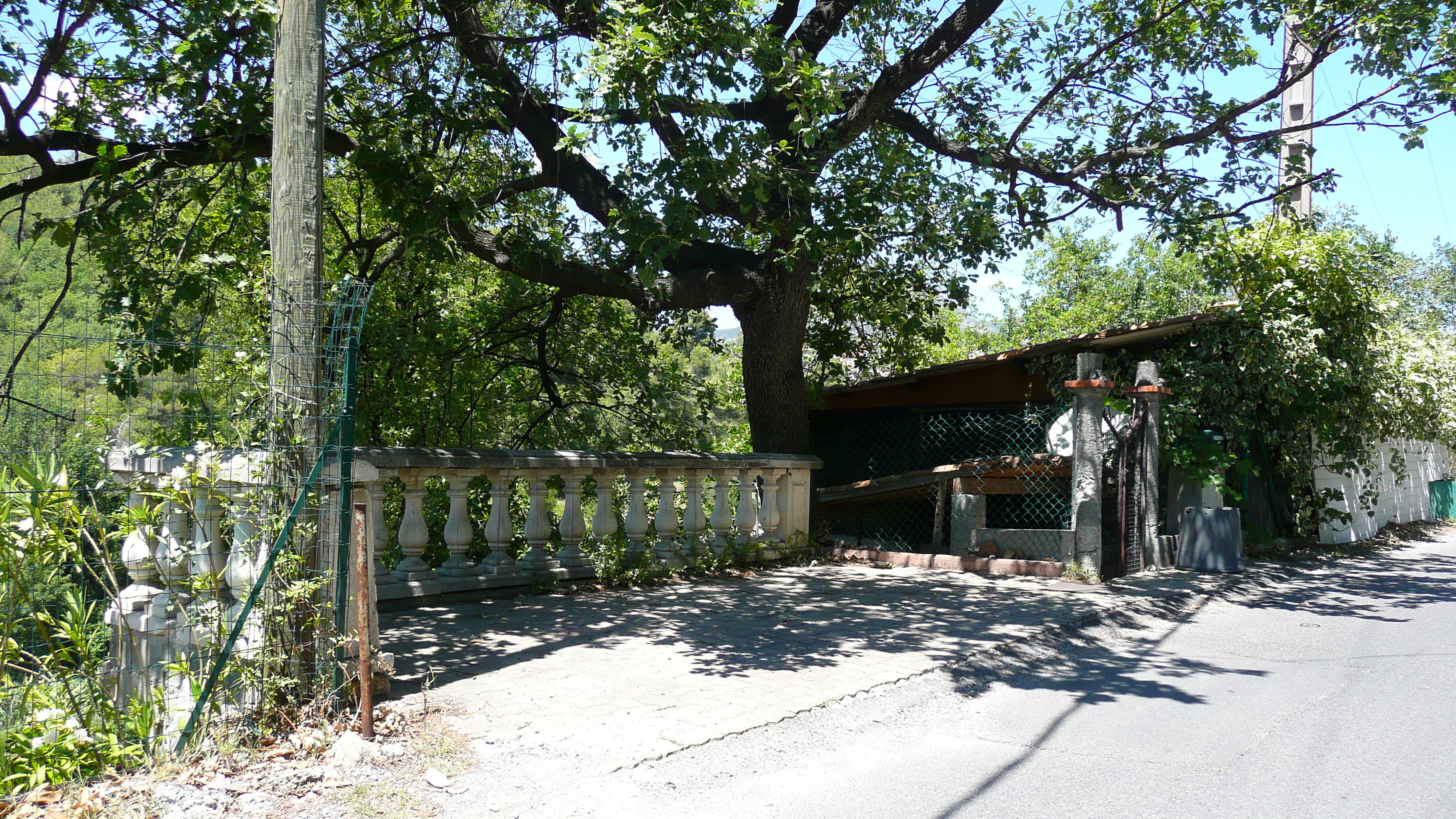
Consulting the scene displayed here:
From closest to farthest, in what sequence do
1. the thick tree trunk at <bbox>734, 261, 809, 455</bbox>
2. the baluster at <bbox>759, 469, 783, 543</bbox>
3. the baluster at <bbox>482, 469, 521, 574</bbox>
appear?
1. the baluster at <bbox>482, 469, 521, 574</bbox>
2. the baluster at <bbox>759, 469, 783, 543</bbox>
3. the thick tree trunk at <bbox>734, 261, 809, 455</bbox>

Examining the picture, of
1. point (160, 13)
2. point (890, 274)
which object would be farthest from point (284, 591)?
point (890, 274)

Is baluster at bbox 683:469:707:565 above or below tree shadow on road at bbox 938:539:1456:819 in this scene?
above

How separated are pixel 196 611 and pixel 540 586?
3864 mm

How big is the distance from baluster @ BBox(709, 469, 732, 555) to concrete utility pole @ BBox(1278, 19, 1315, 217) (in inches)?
272

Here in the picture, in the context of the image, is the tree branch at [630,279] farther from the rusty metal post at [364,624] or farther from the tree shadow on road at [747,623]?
the rusty metal post at [364,624]

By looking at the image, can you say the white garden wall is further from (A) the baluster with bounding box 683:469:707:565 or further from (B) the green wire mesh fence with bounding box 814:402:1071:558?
(A) the baluster with bounding box 683:469:707:565

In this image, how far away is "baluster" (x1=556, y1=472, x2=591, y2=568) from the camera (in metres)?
8.36

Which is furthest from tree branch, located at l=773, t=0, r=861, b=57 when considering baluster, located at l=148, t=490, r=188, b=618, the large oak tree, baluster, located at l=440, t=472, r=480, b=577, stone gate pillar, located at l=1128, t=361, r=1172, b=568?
baluster, located at l=148, t=490, r=188, b=618

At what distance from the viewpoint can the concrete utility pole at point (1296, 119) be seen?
10.5 meters

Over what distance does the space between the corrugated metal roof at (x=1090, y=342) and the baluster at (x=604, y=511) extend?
558 centimetres

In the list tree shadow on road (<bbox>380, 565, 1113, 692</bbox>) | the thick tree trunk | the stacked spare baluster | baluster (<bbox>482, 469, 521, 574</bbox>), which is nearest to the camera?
the stacked spare baluster

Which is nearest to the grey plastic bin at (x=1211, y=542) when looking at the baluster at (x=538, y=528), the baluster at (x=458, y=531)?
the baluster at (x=538, y=528)

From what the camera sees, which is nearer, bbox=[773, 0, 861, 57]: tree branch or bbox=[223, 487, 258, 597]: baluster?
bbox=[223, 487, 258, 597]: baluster

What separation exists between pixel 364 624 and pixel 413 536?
3068 mm
